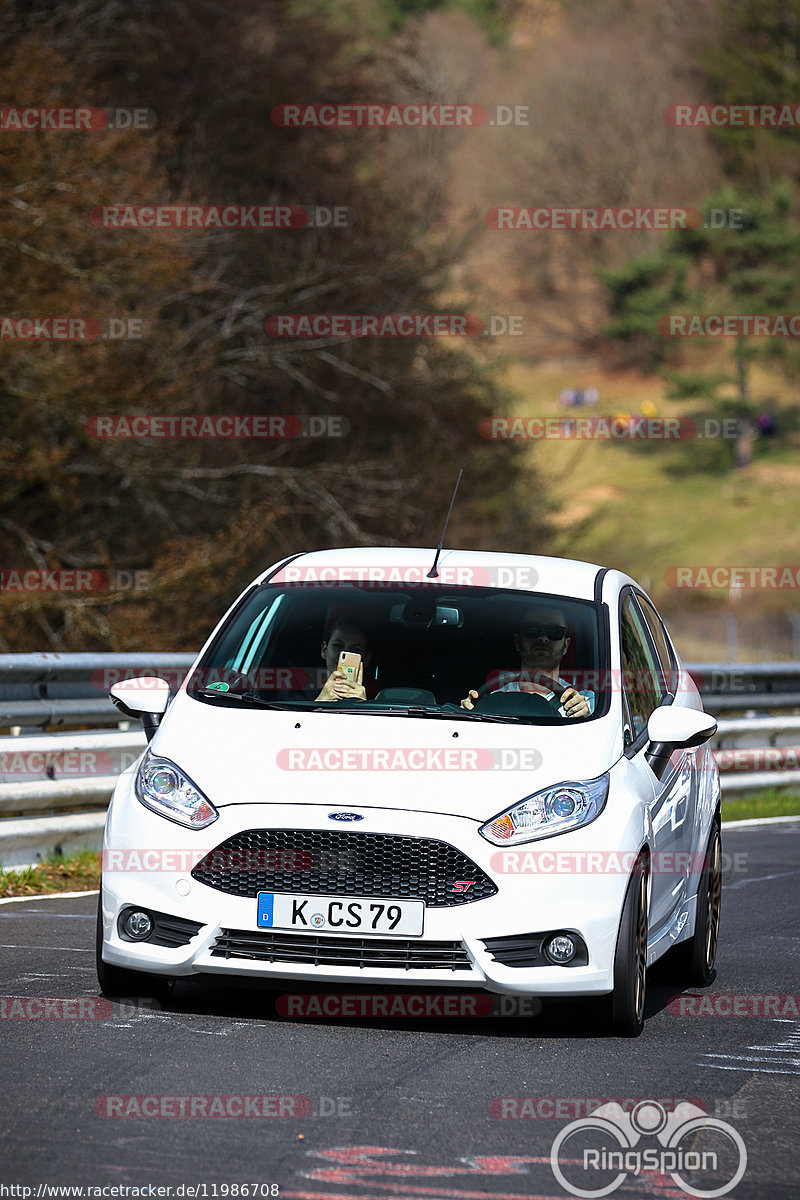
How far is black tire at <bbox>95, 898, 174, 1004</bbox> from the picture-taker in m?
6.40

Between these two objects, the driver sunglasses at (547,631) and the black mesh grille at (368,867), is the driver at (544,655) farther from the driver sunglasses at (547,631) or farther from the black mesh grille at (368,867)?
the black mesh grille at (368,867)

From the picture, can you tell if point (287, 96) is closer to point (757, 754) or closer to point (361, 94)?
point (361, 94)

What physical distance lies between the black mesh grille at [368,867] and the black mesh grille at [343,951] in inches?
5.8

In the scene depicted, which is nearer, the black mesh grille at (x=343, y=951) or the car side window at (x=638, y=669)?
the black mesh grille at (x=343, y=951)

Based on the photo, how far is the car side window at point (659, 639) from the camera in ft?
27.0

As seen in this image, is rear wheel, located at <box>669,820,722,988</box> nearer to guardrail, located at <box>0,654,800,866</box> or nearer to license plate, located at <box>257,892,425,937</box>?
license plate, located at <box>257,892,425,937</box>

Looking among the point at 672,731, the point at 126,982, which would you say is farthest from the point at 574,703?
the point at 126,982

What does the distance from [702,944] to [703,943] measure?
0.02m

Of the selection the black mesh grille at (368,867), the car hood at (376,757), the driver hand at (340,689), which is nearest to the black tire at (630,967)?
the car hood at (376,757)

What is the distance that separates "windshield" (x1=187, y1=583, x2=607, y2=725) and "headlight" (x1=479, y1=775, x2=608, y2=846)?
32.1 inches

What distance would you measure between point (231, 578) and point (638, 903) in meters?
14.5

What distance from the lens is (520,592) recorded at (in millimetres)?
Answer: 7547

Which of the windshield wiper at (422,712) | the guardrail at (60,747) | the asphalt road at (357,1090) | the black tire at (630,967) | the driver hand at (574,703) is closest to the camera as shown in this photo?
the asphalt road at (357,1090)

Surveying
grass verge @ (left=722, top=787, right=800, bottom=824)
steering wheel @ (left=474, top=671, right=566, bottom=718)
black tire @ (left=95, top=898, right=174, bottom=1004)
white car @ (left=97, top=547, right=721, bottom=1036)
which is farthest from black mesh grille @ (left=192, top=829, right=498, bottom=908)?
grass verge @ (left=722, top=787, right=800, bottom=824)
